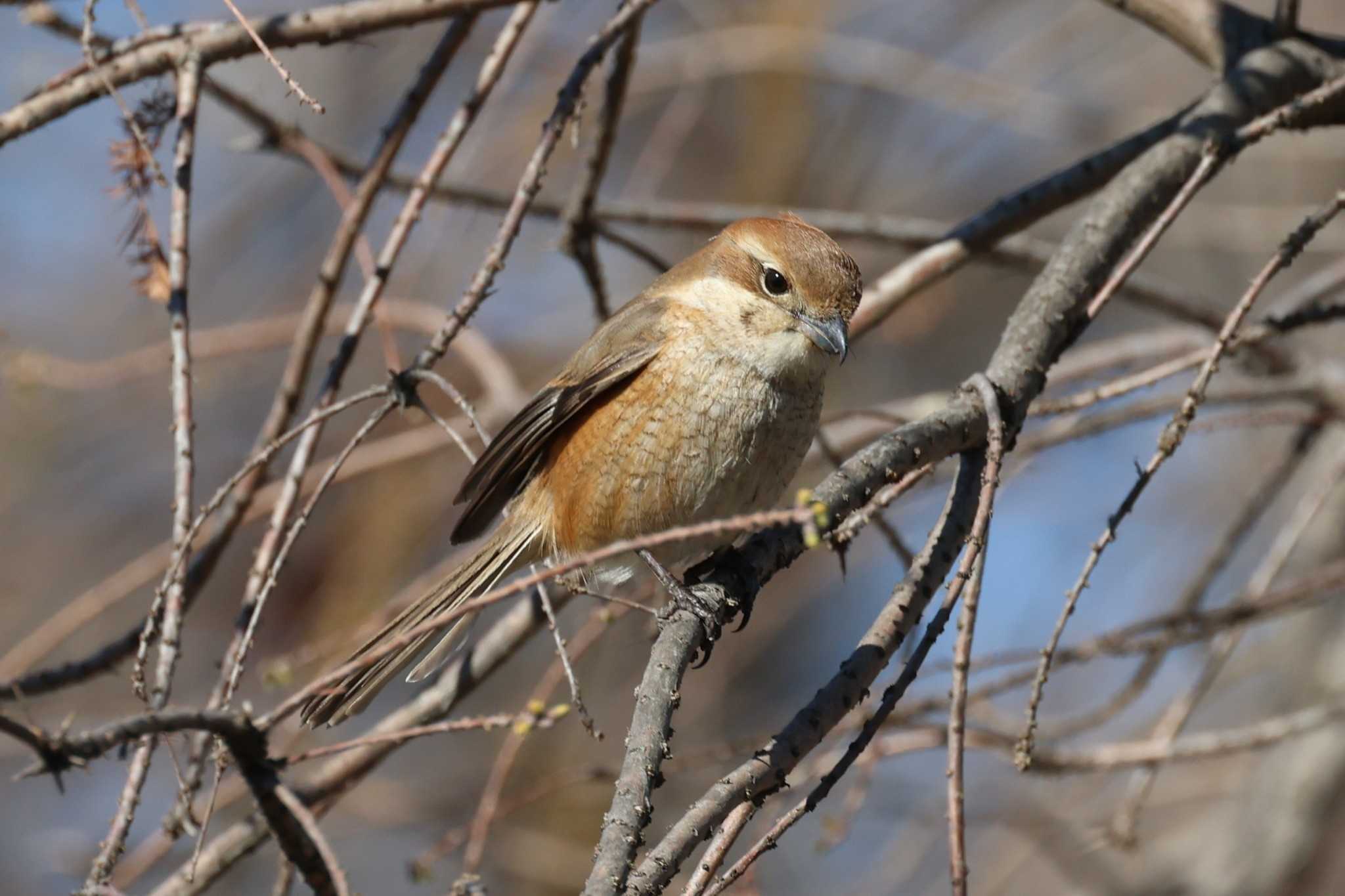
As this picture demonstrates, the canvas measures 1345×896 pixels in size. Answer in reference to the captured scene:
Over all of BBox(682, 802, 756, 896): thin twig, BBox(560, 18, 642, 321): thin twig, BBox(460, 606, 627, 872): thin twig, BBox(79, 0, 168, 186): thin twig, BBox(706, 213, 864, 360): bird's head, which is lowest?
BBox(682, 802, 756, 896): thin twig

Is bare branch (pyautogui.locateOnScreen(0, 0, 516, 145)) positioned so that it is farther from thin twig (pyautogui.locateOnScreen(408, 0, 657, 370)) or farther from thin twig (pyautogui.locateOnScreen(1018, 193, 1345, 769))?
thin twig (pyautogui.locateOnScreen(1018, 193, 1345, 769))

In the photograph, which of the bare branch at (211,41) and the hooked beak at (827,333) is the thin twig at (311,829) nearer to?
the bare branch at (211,41)

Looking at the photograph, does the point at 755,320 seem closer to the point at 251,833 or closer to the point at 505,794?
the point at 251,833

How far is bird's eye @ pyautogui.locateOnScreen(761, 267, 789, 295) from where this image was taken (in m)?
3.41

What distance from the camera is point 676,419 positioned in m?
3.30

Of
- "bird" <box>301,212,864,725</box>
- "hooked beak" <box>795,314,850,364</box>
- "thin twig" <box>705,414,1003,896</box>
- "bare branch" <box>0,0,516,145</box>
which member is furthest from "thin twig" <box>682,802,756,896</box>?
"bare branch" <box>0,0,516,145</box>

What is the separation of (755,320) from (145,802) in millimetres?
5369

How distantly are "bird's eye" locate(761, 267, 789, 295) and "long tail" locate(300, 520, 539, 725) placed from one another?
0.95 m

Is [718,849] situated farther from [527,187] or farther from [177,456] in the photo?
[527,187]

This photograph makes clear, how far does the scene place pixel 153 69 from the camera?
292cm

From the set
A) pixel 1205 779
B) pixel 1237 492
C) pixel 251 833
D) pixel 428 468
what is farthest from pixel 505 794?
pixel 1237 492

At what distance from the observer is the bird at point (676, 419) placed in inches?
128

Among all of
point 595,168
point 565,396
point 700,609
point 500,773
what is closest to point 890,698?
point 700,609

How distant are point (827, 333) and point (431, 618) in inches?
48.5
